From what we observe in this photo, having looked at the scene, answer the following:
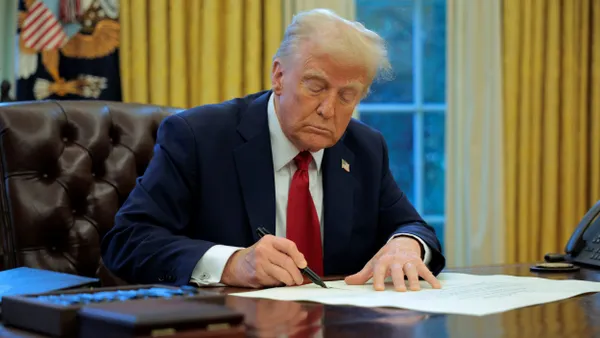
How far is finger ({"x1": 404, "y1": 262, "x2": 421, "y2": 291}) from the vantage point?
→ 1.70 m

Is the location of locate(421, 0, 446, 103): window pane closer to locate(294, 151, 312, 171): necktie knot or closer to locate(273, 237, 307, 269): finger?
locate(294, 151, 312, 171): necktie knot

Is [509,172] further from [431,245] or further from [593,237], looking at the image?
[431,245]

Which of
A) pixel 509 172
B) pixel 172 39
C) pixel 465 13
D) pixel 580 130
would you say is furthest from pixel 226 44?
pixel 580 130

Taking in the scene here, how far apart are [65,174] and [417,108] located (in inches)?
107

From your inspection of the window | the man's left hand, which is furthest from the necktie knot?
the window

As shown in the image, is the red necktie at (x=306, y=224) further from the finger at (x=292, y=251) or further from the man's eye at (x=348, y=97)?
the finger at (x=292, y=251)

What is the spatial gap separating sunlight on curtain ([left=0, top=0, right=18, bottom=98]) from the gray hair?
6.64 ft

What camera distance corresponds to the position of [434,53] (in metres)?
4.81

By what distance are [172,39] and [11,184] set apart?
171 centimetres

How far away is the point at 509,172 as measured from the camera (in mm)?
4543

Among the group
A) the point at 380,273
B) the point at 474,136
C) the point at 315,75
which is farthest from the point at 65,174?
the point at 474,136

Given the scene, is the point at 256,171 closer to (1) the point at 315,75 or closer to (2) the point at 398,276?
(1) the point at 315,75

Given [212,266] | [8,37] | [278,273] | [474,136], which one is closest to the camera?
[278,273]

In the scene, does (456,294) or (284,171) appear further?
(284,171)
